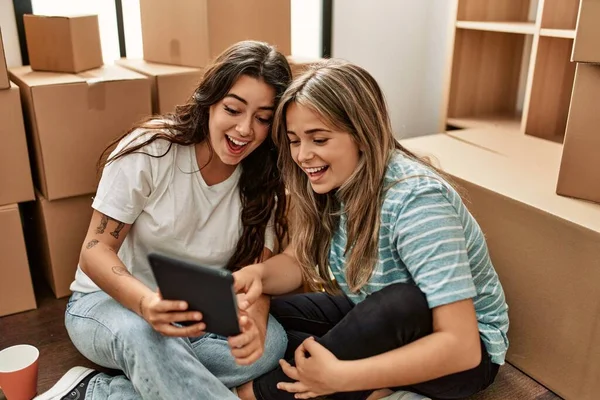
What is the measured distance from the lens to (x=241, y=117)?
115cm

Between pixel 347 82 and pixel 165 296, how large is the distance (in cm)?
49

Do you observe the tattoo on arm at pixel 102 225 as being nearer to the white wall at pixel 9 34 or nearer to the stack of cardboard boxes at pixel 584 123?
the white wall at pixel 9 34

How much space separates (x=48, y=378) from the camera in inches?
52.0

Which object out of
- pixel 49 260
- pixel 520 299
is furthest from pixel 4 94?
pixel 520 299

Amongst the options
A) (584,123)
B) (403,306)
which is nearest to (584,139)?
(584,123)

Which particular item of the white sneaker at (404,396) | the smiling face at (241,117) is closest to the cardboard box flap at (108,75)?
the smiling face at (241,117)

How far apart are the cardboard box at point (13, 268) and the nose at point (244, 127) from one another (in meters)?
0.70

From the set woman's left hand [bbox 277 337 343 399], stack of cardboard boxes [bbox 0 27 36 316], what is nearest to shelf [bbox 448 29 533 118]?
woman's left hand [bbox 277 337 343 399]

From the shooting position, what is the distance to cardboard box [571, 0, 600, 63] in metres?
1.12

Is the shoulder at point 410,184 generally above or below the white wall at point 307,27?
below

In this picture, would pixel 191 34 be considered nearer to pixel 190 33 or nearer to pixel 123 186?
pixel 190 33

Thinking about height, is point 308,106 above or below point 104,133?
above

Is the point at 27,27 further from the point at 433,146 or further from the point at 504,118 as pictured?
the point at 504,118

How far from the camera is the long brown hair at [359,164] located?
3.40 ft
